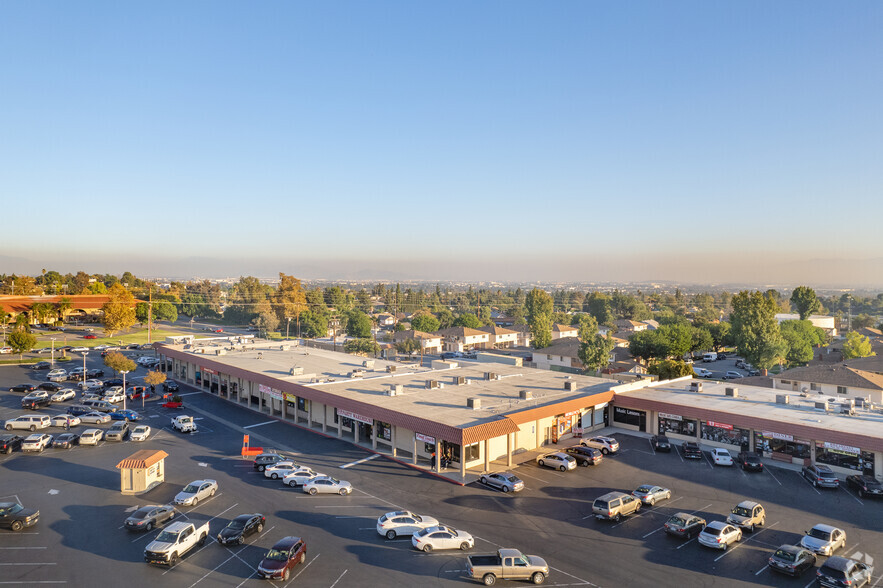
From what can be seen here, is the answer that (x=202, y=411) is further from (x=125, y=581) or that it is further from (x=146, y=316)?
(x=146, y=316)

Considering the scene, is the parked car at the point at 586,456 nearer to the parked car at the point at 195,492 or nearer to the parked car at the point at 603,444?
the parked car at the point at 603,444

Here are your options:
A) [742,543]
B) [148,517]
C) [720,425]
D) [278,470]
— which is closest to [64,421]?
[278,470]

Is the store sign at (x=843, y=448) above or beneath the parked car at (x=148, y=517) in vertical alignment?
above

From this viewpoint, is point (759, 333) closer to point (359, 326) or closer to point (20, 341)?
point (359, 326)

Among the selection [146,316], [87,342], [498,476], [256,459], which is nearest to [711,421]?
[498,476]

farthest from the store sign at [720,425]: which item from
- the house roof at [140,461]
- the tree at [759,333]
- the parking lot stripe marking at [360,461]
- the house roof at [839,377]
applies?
the tree at [759,333]
